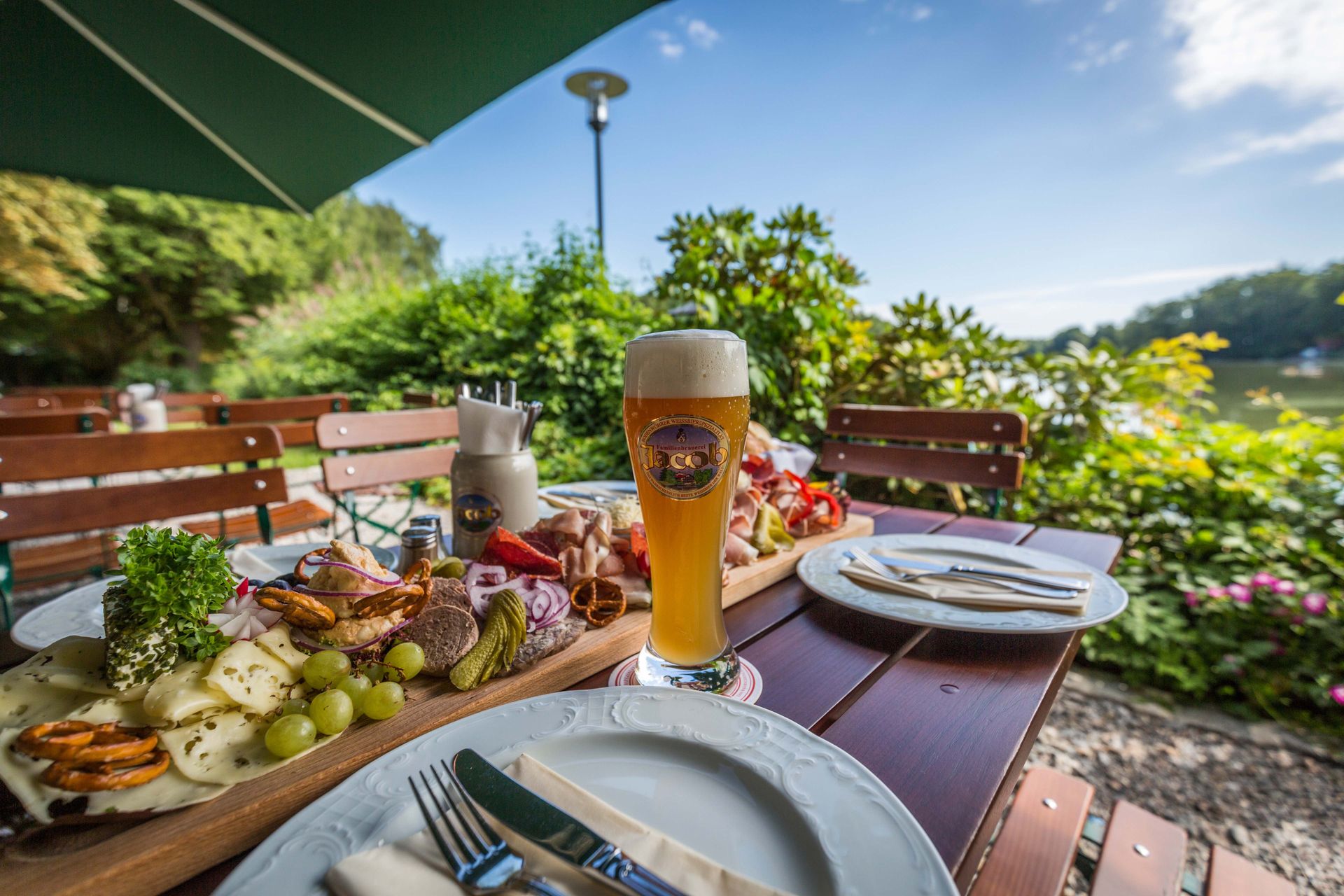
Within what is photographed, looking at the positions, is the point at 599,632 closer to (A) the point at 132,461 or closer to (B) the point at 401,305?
(A) the point at 132,461

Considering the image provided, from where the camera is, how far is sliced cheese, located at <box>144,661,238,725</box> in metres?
0.53

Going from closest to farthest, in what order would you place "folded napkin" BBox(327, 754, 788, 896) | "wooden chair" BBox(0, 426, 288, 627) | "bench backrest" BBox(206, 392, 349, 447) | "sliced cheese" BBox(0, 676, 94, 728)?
"folded napkin" BBox(327, 754, 788, 896) → "sliced cheese" BBox(0, 676, 94, 728) → "wooden chair" BBox(0, 426, 288, 627) → "bench backrest" BBox(206, 392, 349, 447)

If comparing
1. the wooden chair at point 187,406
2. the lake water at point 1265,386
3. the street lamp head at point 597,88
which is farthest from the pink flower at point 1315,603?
the wooden chair at point 187,406

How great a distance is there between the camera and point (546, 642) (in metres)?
0.78

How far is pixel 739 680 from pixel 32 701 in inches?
27.6

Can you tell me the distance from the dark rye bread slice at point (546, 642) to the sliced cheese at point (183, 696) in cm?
29

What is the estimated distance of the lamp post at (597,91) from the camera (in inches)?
200

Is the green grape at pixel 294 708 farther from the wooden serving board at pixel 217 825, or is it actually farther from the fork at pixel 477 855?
the fork at pixel 477 855

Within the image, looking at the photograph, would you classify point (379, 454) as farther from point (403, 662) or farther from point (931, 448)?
point (931, 448)

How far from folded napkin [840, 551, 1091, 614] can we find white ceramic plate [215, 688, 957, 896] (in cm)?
47

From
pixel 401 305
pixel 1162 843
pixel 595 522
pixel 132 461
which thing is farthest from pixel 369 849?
pixel 401 305

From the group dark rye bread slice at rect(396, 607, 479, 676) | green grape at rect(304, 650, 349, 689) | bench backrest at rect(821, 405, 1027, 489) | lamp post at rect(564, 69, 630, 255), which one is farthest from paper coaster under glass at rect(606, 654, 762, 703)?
lamp post at rect(564, 69, 630, 255)

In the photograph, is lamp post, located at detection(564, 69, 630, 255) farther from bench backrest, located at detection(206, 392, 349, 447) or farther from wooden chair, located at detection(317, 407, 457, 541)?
wooden chair, located at detection(317, 407, 457, 541)

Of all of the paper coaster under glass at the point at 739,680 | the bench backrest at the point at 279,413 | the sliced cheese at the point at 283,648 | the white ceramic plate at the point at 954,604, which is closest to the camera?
the sliced cheese at the point at 283,648
